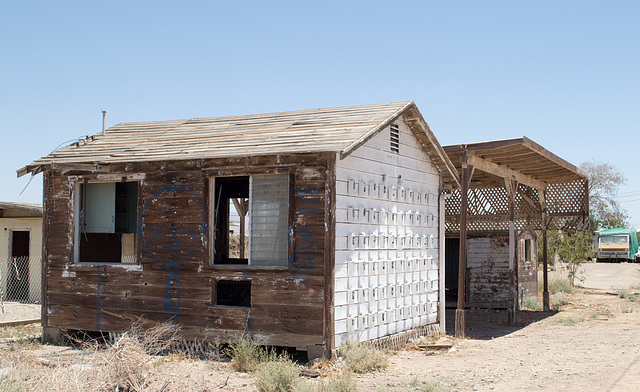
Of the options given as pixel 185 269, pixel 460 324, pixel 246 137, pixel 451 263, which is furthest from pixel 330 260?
pixel 451 263

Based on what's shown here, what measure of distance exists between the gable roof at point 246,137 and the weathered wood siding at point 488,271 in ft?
19.4

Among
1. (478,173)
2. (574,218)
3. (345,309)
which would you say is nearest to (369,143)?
(345,309)

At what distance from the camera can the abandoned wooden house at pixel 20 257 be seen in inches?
709

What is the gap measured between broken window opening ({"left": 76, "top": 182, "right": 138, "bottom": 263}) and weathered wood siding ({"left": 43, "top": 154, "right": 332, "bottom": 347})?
15.9 inches

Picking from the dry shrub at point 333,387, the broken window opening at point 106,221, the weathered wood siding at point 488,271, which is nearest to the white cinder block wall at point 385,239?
the dry shrub at point 333,387

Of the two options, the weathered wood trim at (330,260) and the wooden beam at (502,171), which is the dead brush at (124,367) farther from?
the wooden beam at (502,171)

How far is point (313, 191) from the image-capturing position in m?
9.59

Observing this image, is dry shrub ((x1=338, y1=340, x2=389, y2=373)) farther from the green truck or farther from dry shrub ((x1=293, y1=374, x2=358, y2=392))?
the green truck

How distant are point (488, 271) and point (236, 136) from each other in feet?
34.1

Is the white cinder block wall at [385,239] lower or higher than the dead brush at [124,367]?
higher

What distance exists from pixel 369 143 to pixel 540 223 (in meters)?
9.88

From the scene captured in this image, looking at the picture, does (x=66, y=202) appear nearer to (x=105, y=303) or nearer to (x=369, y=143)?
(x=105, y=303)

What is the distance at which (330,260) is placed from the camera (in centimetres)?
935

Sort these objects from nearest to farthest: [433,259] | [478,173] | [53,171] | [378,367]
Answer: [378,367]
[53,171]
[433,259]
[478,173]
